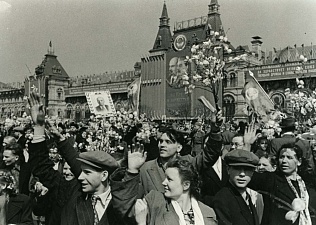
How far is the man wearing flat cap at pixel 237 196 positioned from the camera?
299 centimetres

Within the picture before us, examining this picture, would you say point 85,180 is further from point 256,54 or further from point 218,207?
point 256,54

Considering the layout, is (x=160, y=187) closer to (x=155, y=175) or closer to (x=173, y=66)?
(x=155, y=175)

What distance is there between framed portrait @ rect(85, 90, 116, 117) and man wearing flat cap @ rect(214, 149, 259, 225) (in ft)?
25.7

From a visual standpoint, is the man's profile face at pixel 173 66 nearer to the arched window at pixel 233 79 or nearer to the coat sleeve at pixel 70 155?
the arched window at pixel 233 79

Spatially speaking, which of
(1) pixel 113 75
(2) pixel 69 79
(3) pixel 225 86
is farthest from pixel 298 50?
(2) pixel 69 79

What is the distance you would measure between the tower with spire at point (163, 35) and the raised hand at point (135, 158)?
38997 millimetres

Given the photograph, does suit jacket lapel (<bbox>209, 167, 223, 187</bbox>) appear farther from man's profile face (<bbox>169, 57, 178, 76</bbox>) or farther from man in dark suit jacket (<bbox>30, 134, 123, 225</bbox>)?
man's profile face (<bbox>169, 57, 178, 76</bbox>)

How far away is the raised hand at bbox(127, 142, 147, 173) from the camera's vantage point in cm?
264

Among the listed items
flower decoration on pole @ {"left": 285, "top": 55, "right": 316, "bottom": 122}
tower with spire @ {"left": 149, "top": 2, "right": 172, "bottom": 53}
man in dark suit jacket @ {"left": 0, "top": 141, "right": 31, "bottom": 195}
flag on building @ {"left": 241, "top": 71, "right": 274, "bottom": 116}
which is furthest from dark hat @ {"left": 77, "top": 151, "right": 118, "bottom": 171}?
tower with spire @ {"left": 149, "top": 2, "right": 172, "bottom": 53}

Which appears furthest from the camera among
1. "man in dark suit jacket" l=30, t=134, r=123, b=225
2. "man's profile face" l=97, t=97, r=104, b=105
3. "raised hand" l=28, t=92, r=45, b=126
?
"man's profile face" l=97, t=97, r=104, b=105

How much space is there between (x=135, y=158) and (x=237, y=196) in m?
0.93

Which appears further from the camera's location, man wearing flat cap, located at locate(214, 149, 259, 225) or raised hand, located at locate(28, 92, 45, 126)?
raised hand, located at locate(28, 92, 45, 126)

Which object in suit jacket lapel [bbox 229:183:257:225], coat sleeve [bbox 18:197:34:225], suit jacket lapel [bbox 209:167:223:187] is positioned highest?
suit jacket lapel [bbox 209:167:223:187]

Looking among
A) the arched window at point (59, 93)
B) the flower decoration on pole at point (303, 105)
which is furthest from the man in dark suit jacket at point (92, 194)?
the arched window at point (59, 93)
